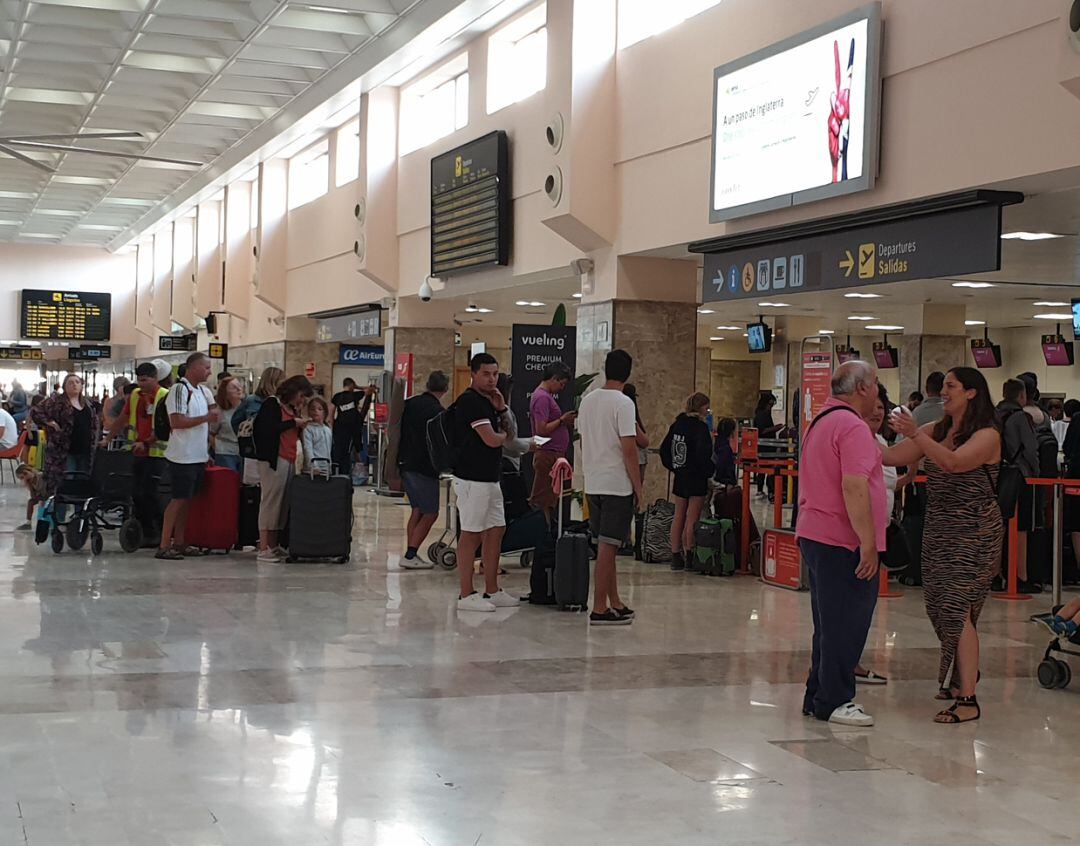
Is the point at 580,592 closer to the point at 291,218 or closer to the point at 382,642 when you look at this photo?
the point at 382,642

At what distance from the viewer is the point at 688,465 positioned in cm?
1086

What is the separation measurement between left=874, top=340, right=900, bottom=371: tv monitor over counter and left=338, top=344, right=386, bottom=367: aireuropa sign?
30.2 feet

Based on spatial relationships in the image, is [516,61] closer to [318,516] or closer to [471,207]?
[471,207]

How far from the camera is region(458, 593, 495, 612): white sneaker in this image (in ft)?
27.7

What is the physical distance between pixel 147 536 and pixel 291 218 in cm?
1275

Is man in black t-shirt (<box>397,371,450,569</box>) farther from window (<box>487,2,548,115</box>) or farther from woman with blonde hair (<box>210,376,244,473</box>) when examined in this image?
window (<box>487,2,548,115</box>)

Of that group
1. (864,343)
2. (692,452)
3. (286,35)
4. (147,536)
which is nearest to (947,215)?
(692,452)

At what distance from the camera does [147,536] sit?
453 inches

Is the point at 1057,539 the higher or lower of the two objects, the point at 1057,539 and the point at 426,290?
the lower

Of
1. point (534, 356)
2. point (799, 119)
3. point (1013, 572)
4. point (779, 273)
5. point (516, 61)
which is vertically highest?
point (516, 61)

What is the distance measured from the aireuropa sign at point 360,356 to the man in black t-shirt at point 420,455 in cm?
1303

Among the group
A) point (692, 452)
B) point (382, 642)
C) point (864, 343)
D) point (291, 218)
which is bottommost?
point (382, 642)

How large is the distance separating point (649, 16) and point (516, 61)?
316 centimetres

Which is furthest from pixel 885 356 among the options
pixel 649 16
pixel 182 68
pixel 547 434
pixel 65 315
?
pixel 65 315
